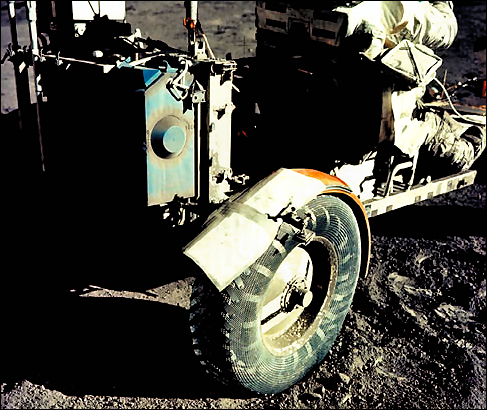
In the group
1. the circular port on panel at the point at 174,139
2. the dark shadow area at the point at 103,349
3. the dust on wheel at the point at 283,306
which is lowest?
the dark shadow area at the point at 103,349

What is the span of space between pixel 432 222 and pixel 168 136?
12.1ft

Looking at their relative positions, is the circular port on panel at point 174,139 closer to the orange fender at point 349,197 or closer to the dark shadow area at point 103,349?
the orange fender at point 349,197

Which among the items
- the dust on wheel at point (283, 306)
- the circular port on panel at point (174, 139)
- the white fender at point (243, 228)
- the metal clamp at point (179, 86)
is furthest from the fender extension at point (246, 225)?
the metal clamp at point (179, 86)

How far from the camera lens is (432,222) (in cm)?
579

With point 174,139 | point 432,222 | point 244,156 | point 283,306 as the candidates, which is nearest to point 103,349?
point 283,306

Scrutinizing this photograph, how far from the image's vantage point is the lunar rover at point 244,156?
2.86 metres

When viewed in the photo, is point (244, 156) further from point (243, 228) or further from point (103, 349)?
point (103, 349)

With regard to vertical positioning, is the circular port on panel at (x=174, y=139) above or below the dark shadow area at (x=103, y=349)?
above

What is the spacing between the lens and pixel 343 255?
11.3ft

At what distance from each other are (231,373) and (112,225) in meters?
1.44

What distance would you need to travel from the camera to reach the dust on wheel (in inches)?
112

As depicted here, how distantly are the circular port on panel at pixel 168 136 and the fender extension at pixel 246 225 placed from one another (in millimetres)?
471

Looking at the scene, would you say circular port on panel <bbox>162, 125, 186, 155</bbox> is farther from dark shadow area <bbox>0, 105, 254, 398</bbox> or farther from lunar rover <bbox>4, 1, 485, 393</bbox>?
dark shadow area <bbox>0, 105, 254, 398</bbox>

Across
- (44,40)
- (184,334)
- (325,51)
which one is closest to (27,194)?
(44,40)
